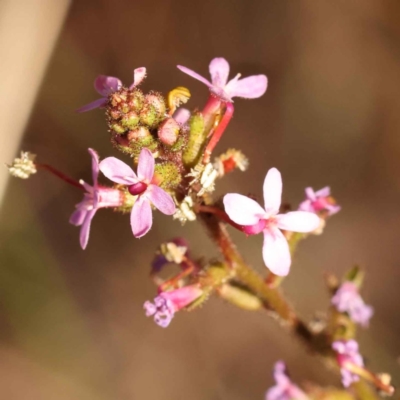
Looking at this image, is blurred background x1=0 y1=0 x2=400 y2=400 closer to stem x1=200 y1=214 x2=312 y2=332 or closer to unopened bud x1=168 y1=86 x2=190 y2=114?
stem x1=200 y1=214 x2=312 y2=332

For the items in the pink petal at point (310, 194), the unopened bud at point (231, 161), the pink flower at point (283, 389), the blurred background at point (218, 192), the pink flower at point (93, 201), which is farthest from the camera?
the blurred background at point (218, 192)

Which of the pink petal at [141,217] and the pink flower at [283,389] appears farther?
the pink flower at [283,389]

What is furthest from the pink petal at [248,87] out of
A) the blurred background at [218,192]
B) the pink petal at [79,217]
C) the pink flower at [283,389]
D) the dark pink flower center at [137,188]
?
the blurred background at [218,192]

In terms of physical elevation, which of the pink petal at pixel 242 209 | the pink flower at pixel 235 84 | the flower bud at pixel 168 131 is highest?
the pink flower at pixel 235 84

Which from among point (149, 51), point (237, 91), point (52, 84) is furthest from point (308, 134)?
point (237, 91)

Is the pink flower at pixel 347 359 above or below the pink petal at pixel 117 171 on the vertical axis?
below

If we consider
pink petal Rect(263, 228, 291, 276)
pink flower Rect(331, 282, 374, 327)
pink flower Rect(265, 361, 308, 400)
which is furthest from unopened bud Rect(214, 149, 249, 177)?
pink flower Rect(265, 361, 308, 400)

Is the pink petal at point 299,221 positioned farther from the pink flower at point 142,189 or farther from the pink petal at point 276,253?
the pink flower at point 142,189

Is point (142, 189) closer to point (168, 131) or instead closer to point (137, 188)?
point (137, 188)
